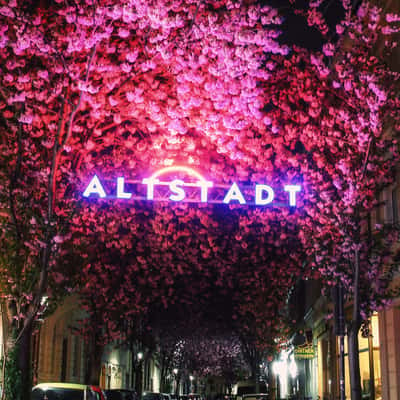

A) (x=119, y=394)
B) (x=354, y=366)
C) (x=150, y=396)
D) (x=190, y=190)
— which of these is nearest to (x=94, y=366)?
(x=150, y=396)

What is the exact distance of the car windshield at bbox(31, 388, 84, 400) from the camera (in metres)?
18.0

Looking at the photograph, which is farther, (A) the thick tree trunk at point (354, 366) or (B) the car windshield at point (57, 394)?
(B) the car windshield at point (57, 394)

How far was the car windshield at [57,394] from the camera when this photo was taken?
59.1 ft

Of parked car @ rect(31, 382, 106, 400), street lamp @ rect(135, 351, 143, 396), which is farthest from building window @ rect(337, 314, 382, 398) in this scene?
street lamp @ rect(135, 351, 143, 396)

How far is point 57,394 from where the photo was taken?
59.6 ft

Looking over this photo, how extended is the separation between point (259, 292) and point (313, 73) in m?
24.7

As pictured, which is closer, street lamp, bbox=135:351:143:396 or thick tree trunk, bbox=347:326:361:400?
thick tree trunk, bbox=347:326:361:400

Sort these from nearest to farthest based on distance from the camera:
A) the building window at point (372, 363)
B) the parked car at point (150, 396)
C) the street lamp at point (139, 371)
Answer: the building window at point (372, 363) < the parked car at point (150, 396) < the street lamp at point (139, 371)

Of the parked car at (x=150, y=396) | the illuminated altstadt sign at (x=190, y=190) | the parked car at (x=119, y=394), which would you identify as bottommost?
the parked car at (x=150, y=396)

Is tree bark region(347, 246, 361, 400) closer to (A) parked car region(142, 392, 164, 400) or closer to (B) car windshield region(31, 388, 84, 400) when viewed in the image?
(B) car windshield region(31, 388, 84, 400)

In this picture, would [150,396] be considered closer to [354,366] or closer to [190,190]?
[190,190]

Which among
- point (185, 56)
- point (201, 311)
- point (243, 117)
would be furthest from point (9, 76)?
point (201, 311)

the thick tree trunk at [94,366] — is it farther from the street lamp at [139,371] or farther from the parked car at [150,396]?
the street lamp at [139,371]

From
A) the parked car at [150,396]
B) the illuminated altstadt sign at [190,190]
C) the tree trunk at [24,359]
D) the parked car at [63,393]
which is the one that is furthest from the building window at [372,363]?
the parked car at [150,396]
